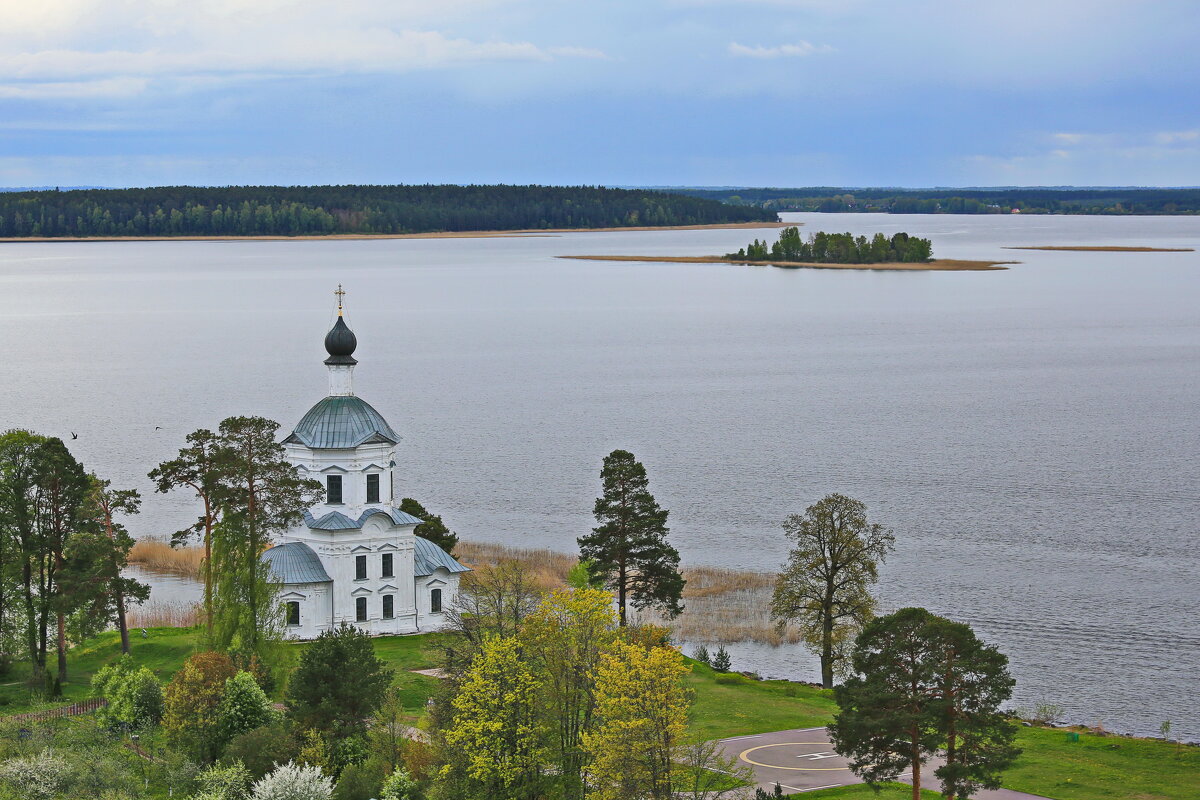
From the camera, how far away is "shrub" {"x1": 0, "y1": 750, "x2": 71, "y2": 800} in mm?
33594

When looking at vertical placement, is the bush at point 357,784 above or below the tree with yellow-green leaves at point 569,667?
below

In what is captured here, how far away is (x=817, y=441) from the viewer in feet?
294

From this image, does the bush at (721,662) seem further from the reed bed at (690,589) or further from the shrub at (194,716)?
the shrub at (194,716)

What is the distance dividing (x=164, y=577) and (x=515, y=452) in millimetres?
27256

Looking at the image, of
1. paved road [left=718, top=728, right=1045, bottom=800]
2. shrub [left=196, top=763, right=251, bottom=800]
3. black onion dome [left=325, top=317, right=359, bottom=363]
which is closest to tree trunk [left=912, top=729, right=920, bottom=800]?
paved road [left=718, top=728, right=1045, bottom=800]

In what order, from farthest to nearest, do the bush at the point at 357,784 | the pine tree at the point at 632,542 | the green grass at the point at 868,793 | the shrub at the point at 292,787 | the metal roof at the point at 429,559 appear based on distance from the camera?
1. the metal roof at the point at 429,559
2. the pine tree at the point at 632,542
3. the green grass at the point at 868,793
4. the bush at the point at 357,784
5. the shrub at the point at 292,787

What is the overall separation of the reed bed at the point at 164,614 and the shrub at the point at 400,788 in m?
22.3

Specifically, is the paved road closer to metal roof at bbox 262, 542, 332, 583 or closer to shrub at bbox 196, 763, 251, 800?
shrub at bbox 196, 763, 251, 800

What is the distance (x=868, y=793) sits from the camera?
37.4 meters

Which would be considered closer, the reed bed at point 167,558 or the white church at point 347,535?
the white church at point 347,535

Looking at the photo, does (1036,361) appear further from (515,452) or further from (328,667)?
(328,667)

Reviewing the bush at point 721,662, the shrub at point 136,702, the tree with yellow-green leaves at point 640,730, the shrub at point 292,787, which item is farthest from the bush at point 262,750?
the bush at point 721,662

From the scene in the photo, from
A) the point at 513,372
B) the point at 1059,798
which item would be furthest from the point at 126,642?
the point at 513,372

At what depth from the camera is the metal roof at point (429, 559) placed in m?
53.8
